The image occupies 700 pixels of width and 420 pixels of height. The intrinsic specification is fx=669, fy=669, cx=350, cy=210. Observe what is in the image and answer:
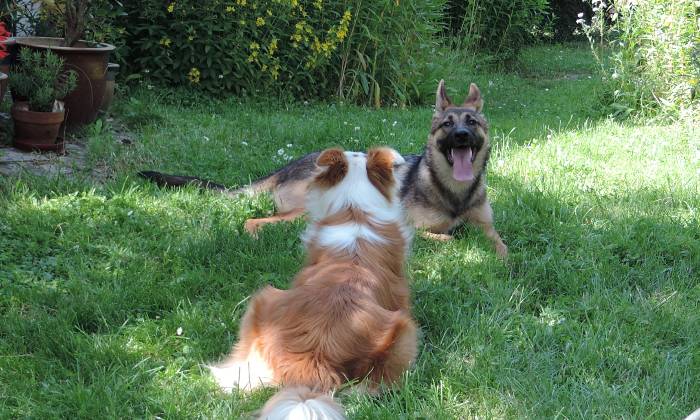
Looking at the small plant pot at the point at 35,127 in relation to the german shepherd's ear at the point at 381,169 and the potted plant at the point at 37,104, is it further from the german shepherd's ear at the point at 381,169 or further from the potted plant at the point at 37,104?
the german shepherd's ear at the point at 381,169

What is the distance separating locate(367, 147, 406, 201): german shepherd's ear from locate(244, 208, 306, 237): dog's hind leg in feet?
4.31

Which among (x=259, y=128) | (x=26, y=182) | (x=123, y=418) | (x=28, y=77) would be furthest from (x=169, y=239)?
(x=259, y=128)

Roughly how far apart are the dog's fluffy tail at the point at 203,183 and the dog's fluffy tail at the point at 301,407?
300cm

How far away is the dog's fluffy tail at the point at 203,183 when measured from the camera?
209 inches

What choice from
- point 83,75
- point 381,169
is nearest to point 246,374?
point 381,169

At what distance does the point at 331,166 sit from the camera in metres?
3.53

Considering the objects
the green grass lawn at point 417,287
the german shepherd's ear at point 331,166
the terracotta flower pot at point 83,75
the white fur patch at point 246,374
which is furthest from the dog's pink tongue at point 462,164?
the terracotta flower pot at point 83,75

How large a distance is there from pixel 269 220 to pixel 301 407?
270cm

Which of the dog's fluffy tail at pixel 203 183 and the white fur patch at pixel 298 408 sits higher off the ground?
the white fur patch at pixel 298 408

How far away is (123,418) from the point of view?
105 inches

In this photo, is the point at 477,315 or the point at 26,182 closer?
the point at 477,315

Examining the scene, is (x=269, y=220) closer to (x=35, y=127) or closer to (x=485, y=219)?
(x=485, y=219)

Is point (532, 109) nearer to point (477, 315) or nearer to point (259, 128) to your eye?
point (259, 128)

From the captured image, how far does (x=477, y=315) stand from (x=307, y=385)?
1.26 meters
